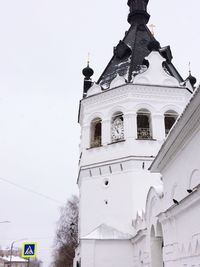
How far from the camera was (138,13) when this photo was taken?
2072cm

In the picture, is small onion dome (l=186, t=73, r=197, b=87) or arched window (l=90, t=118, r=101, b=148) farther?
small onion dome (l=186, t=73, r=197, b=87)

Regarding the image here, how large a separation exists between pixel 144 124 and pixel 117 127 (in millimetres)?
1468

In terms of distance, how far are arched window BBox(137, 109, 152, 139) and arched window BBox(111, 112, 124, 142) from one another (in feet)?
2.42

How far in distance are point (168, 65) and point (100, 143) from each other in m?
5.22

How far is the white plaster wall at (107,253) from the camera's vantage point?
12898mm

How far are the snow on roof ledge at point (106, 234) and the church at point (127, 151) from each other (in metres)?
0.04

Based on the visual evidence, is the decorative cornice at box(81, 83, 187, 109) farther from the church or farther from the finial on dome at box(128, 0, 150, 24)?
the finial on dome at box(128, 0, 150, 24)

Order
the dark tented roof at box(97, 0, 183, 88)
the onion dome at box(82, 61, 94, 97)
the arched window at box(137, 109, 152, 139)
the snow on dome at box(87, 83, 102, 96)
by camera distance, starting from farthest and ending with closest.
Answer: the onion dome at box(82, 61, 94, 97) → the dark tented roof at box(97, 0, 183, 88) → the snow on dome at box(87, 83, 102, 96) → the arched window at box(137, 109, 152, 139)

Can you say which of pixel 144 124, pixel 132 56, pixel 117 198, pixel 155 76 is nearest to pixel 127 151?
pixel 117 198

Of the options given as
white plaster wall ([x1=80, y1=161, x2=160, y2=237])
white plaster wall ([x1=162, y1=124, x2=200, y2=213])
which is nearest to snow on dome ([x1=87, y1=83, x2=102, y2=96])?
white plaster wall ([x1=80, y1=161, x2=160, y2=237])

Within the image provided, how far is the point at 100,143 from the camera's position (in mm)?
16094

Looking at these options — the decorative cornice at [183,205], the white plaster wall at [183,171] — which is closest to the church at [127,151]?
the white plaster wall at [183,171]

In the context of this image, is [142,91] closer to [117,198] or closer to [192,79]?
[192,79]

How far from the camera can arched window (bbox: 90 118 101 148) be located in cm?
1616
